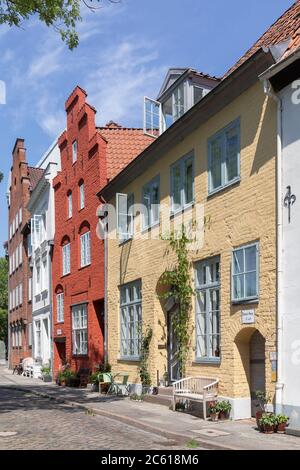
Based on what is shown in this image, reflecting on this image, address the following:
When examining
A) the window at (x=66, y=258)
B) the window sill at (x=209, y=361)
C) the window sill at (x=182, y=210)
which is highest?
the window sill at (x=182, y=210)

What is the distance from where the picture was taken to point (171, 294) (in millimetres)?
16094

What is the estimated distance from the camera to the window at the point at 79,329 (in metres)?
24.8

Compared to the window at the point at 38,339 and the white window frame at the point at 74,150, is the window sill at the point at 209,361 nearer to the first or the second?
the white window frame at the point at 74,150

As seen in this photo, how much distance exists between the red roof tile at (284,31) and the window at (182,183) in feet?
9.10

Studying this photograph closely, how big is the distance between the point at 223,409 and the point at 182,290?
11.3ft

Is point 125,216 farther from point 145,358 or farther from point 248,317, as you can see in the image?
point 248,317

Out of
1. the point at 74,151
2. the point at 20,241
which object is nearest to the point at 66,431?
the point at 74,151

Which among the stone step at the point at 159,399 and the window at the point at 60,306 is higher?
the window at the point at 60,306

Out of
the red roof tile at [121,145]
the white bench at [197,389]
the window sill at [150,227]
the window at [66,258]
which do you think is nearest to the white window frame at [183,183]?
the window sill at [150,227]

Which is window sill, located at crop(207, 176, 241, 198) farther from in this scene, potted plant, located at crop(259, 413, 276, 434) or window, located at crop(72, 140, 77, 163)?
window, located at crop(72, 140, 77, 163)

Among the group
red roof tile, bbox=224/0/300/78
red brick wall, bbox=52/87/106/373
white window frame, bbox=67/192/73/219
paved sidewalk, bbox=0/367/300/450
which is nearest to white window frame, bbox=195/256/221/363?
paved sidewalk, bbox=0/367/300/450

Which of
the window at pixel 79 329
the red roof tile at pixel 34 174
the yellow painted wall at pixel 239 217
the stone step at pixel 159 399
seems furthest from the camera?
the red roof tile at pixel 34 174

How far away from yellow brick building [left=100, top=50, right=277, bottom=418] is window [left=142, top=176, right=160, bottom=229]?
0.11 m

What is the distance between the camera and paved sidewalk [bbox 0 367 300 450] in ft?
33.5
